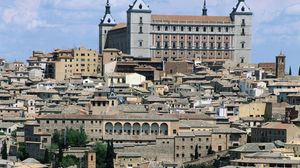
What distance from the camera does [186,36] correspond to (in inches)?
5285

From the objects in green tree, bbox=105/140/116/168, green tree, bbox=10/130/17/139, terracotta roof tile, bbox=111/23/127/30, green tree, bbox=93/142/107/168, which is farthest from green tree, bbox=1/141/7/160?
terracotta roof tile, bbox=111/23/127/30

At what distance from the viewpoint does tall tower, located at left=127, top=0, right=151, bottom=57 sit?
5231 inches

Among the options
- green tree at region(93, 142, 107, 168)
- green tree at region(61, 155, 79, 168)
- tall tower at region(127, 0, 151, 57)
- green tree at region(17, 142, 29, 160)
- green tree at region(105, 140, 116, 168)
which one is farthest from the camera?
tall tower at region(127, 0, 151, 57)

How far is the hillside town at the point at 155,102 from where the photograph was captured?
73250mm

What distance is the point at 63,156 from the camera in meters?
73.6

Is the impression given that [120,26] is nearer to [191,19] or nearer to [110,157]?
[191,19]

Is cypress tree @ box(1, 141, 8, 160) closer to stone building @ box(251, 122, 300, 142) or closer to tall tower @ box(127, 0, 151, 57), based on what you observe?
stone building @ box(251, 122, 300, 142)

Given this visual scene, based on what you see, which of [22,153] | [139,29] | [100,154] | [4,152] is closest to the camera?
[100,154]

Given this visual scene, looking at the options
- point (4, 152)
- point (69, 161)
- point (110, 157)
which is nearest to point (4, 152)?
point (4, 152)

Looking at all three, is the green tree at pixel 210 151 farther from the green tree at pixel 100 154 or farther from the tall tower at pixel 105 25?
the tall tower at pixel 105 25

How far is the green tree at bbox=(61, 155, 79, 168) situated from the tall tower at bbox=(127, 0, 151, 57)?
5923 centimetres

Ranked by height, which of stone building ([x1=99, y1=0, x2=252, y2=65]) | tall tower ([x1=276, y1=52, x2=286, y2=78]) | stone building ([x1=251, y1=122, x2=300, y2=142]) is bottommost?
stone building ([x1=251, y1=122, x2=300, y2=142])

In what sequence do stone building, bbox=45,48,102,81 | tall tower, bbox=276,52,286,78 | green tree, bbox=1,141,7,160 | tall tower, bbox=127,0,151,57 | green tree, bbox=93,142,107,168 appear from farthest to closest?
tall tower, bbox=127,0,151,57, stone building, bbox=45,48,102,81, tall tower, bbox=276,52,286,78, green tree, bbox=1,141,7,160, green tree, bbox=93,142,107,168

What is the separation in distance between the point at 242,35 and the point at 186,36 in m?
6.20
